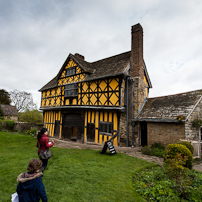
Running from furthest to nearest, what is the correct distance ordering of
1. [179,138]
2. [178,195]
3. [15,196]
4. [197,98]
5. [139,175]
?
1. [197,98]
2. [179,138]
3. [139,175]
4. [178,195]
5. [15,196]

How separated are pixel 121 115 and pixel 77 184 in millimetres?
7257

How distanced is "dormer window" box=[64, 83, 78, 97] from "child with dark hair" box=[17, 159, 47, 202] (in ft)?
38.3

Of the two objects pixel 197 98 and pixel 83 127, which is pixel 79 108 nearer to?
pixel 83 127

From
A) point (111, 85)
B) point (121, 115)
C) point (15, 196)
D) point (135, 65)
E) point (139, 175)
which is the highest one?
point (135, 65)

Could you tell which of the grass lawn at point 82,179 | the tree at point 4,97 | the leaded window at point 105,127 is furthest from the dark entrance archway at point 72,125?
the tree at point 4,97

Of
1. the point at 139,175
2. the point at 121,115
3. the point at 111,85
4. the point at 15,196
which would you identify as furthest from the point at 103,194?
the point at 111,85

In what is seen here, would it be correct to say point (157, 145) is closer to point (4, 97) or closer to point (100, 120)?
point (100, 120)

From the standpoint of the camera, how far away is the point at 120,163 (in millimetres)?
6145

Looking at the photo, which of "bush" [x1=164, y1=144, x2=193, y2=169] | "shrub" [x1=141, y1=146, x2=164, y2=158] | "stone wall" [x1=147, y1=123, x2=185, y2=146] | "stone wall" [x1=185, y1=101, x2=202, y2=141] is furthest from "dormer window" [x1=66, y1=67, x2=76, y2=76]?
"bush" [x1=164, y1=144, x2=193, y2=169]

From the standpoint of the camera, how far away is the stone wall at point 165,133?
8.06 metres

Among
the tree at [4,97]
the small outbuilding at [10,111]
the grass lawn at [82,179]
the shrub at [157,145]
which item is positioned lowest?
the grass lawn at [82,179]

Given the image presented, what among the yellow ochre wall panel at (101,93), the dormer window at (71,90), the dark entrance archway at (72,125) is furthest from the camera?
the dormer window at (71,90)

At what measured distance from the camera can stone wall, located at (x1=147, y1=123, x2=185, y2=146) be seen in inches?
318

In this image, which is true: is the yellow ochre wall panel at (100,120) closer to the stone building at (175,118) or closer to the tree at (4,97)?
the stone building at (175,118)
